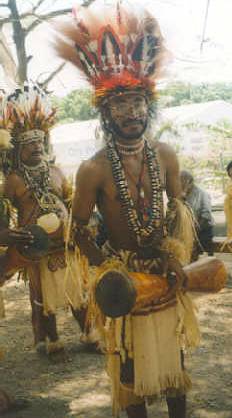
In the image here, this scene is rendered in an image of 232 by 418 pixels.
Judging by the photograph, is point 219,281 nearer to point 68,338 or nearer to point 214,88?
point 68,338

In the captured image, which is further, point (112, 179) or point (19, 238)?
point (19, 238)

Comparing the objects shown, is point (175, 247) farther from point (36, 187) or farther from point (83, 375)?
point (36, 187)

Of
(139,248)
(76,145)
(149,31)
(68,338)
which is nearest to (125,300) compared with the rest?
(139,248)

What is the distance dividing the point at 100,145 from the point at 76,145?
53.6 ft

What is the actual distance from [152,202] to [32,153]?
197 cm

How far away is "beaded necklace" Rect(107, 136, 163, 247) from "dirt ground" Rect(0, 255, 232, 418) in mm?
1318

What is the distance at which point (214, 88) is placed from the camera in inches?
1981

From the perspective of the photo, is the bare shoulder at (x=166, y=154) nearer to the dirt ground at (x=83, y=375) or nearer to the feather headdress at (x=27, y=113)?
the dirt ground at (x=83, y=375)

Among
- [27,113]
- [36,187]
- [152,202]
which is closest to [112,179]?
[152,202]

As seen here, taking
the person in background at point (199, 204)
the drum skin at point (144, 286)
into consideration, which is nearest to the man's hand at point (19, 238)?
the drum skin at point (144, 286)

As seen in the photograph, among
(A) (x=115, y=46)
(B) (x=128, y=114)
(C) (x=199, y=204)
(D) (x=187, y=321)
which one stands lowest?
(C) (x=199, y=204)

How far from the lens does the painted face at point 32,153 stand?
14.5 feet

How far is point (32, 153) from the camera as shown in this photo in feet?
14.5

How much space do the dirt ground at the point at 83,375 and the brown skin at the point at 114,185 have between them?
0.70 meters
